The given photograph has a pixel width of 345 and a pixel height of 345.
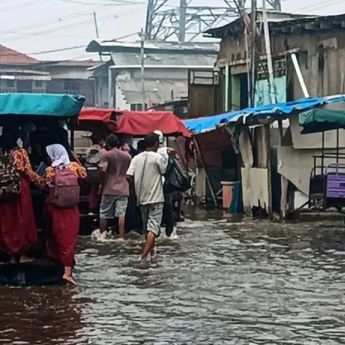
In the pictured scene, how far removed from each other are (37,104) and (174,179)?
461cm

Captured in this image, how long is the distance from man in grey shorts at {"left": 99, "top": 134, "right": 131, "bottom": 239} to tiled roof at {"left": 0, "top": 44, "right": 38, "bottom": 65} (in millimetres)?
48729

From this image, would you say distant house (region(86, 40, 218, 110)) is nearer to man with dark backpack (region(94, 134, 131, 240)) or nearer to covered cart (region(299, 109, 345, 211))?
covered cart (region(299, 109, 345, 211))

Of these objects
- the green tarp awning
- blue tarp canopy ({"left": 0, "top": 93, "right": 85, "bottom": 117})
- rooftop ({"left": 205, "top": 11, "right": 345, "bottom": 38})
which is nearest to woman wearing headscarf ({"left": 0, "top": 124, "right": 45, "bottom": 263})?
blue tarp canopy ({"left": 0, "top": 93, "right": 85, "bottom": 117})

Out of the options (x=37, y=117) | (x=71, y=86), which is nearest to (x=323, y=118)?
(x=37, y=117)

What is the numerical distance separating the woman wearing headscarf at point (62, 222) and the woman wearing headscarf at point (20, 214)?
20 centimetres

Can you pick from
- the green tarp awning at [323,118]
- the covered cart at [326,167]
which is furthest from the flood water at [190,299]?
the green tarp awning at [323,118]

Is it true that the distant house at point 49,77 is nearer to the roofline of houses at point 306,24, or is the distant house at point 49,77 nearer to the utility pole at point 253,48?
the roofline of houses at point 306,24

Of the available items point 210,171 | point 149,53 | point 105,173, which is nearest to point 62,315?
point 105,173

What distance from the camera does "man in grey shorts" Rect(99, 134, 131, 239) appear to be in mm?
15773

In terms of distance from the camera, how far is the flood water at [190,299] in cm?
861

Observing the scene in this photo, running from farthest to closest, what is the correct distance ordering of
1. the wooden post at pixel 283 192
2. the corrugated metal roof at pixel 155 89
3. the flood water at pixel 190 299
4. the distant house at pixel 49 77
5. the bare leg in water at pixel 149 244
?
the distant house at pixel 49 77 → the corrugated metal roof at pixel 155 89 → the wooden post at pixel 283 192 → the bare leg in water at pixel 149 244 → the flood water at pixel 190 299

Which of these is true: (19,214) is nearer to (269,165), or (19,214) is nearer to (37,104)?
(37,104)

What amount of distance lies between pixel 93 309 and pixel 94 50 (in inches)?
1849

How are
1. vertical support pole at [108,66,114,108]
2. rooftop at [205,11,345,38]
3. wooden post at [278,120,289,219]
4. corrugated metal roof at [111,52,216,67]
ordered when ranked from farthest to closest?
corrugated metal roof at [111,52,216,67], vertical support pole at [108,66,114,108], rooftop at [205,11,345,38], wooden post at [278,120,289,219]
